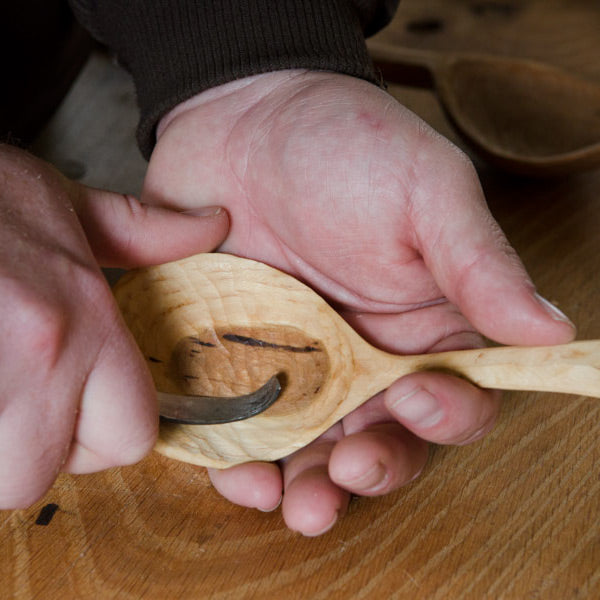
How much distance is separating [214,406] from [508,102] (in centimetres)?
67

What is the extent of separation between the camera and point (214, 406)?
564 mm

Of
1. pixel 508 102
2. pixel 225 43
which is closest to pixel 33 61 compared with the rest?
pixel 225 43

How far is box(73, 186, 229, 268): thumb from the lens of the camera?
556 millimetres

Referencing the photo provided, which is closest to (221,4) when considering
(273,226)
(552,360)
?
(273,226)

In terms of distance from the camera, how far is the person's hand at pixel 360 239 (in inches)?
18.5

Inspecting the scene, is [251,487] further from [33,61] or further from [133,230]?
[33,61]

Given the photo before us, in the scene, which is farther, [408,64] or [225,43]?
[408,64]

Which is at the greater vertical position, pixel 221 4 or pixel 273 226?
pixel 221 4

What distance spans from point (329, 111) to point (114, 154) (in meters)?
0.47

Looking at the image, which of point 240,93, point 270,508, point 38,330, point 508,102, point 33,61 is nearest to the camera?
point 38,330

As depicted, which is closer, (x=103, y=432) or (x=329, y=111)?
(x=103, y=432)

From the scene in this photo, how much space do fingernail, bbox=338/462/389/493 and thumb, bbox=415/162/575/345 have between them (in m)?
0.12

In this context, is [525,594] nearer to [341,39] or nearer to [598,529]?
[598,529]

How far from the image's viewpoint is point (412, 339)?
60 cm
